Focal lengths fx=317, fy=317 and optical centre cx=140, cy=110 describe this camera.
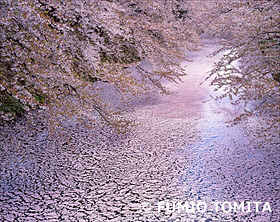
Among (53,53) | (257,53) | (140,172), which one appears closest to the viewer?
(53,53)

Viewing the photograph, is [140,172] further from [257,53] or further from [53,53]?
[257,53]

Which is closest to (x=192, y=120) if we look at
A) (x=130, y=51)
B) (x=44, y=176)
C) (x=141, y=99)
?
(x=141, y=99)

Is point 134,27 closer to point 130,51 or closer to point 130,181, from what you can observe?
point 130,181

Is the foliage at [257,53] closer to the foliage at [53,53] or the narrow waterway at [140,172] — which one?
the narrow waterway at [140,172]

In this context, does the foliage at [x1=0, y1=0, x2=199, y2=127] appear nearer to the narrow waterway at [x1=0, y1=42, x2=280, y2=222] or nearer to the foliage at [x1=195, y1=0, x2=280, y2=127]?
the narrow waterway at [x1=0, y1=42, x2=280, y2=222]

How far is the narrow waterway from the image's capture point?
7.86 ft

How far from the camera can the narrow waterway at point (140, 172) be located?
7.86 feet

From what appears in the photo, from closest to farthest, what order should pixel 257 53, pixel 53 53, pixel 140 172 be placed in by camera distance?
1. pixel 53 53
2. pixel 140 172
3. pixel 257 53

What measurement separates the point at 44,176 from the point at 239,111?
310 centimetres

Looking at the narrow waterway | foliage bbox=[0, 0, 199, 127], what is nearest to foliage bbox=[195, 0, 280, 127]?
the narrow waterway

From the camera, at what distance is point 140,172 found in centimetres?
302

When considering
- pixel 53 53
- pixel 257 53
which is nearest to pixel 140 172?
pixel 53 53

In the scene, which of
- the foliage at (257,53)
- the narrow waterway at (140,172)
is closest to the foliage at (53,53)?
the narrow waterway at (140,172)

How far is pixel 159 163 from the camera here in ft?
10.5
